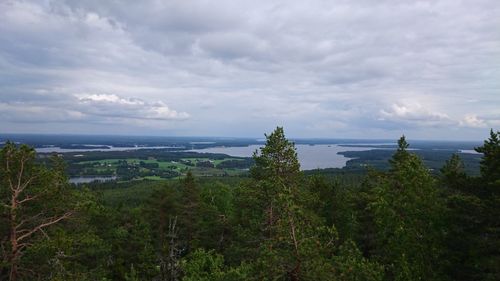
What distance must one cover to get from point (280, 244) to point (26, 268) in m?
11.9

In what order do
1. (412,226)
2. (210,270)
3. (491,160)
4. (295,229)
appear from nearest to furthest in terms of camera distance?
(295,229) → (491,160) → (412,226) → (210,270)

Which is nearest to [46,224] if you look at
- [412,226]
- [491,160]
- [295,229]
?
[295,229]

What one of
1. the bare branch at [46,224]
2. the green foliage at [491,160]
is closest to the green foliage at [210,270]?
the bare branch at [46,224]

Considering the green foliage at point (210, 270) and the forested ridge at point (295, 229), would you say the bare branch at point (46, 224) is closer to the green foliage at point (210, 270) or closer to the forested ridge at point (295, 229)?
the forested ridge at point (295, 229)

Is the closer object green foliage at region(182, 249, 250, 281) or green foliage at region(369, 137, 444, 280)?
green foliage at region(182, 249, 250, 281)

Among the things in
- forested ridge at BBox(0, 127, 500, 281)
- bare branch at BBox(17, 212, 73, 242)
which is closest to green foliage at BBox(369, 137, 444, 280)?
forested ridge at BBox(0, 127, 500, 281)

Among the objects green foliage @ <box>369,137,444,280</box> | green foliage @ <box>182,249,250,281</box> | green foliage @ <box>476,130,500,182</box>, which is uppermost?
green foliage @ <box>476,130,500,182</box>

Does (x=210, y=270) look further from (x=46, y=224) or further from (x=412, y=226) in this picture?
(x=412, y=226)

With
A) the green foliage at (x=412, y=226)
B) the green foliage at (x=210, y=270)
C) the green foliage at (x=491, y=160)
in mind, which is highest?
the green foliage at (x=491, y=160)

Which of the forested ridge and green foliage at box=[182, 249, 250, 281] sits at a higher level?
the forested ridge

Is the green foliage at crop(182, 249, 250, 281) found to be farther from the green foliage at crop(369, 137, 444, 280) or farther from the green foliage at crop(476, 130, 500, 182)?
the green foliage at crop(476, 130, 500, 182)

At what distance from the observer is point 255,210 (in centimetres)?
2455

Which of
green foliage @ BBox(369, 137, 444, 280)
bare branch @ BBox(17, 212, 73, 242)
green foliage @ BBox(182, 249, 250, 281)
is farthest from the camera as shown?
green foliage @ BBox(369, 137, 444, 280)

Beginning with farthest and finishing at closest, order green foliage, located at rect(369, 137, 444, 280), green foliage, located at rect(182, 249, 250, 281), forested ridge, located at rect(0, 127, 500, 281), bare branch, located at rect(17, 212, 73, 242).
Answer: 1. green foliage, located at rect(369, 137, 444, 280)
2. bare branch, located at rect(17, 212, 73, 242)
3. green foliage, located at rect(182, 249, 250, 281)
4. forested ridge, located at rect(0, 127, 500, 281)
